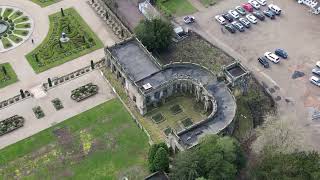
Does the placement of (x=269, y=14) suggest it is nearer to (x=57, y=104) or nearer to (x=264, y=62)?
(x=264, y=62)

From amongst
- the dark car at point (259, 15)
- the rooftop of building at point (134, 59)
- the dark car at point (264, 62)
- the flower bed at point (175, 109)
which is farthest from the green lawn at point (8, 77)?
the dark car at point (259, 15)

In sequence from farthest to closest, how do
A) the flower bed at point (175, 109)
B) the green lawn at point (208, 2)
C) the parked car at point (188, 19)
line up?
the green lawn at point (208, 2), the parked car at point (188, 19), the flower bed at point (175, 109)

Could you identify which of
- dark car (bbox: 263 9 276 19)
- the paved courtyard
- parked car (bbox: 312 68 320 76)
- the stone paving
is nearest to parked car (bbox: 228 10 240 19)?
dark car (bbox: 263 9 276 19)

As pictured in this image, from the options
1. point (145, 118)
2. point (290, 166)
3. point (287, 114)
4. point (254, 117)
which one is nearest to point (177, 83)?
point (145, 118)

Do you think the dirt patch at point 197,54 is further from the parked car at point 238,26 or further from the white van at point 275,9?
the white van at point 275,9

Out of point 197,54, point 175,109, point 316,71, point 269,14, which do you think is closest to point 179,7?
point 197,54

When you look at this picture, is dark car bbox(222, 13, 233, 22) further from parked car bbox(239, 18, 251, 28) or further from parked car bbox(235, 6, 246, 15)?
→ parked car bbox(235, 6, 246, 15)
